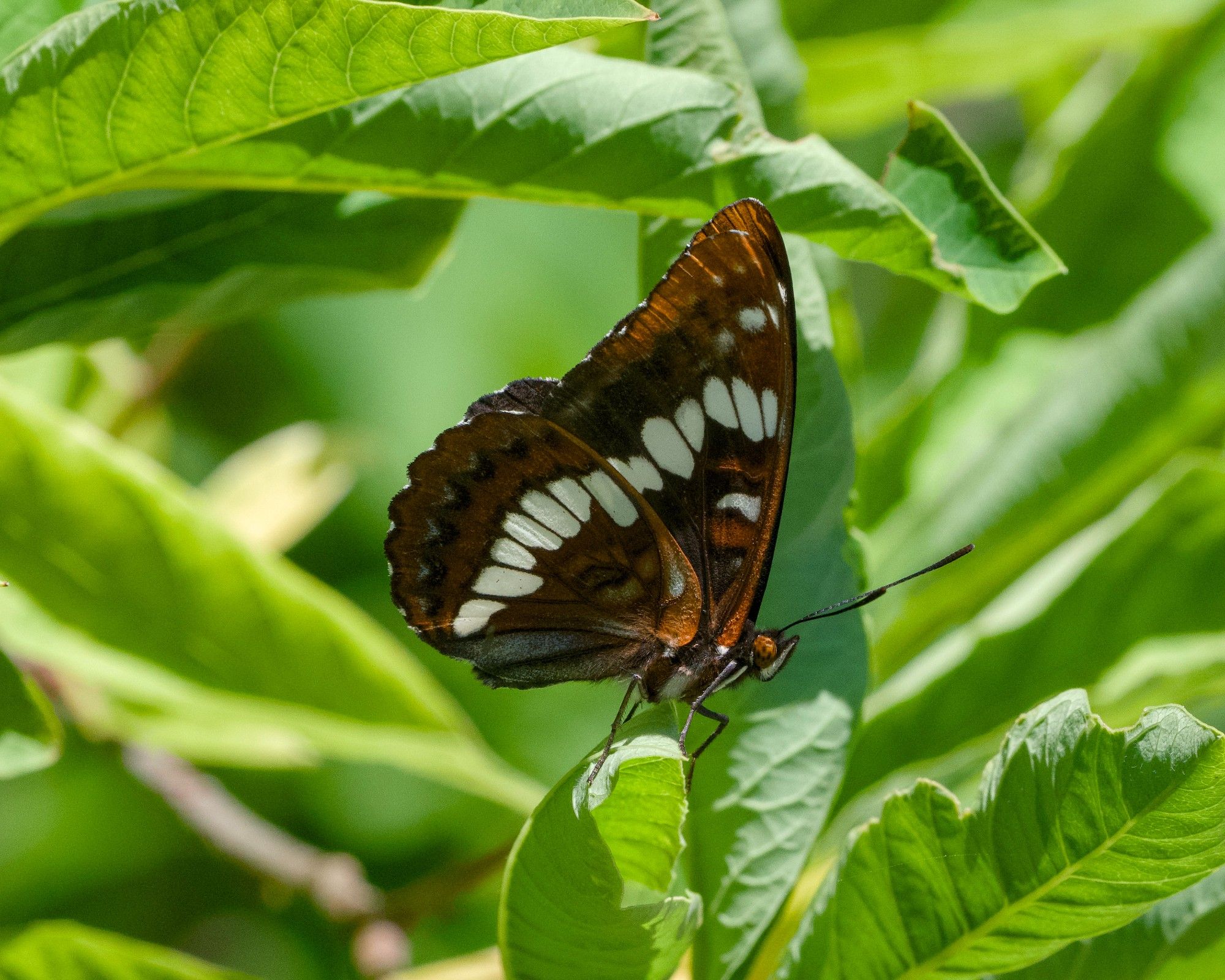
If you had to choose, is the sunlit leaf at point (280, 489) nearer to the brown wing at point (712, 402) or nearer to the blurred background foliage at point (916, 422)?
the blurred background foliage at point (916, 422)

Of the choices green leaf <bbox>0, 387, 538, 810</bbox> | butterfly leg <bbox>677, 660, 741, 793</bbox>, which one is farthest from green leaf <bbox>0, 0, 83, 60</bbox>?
butterfly leg <bbox>677, 660, 741, 793</bbox>

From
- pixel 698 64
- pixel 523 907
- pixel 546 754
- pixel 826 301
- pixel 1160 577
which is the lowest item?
pixel 546 754

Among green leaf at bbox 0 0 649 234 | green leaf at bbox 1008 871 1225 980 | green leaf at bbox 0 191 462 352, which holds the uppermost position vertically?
green leaf at bbox 0 0 649 234

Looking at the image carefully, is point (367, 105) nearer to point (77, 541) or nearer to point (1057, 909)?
point (77, 541)

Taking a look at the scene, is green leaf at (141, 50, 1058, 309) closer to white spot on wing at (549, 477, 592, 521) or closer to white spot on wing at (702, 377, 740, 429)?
white spot on wing at (702, 377, 740, 429)

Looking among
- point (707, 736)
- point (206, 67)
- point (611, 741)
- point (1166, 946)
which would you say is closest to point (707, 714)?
point (707, 736)

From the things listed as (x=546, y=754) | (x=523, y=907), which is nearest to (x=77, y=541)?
(x=523, y=907)
